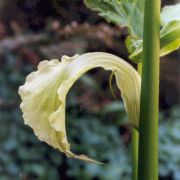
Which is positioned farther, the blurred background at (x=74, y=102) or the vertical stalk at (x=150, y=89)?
the blurred background at (x=74, y=102)

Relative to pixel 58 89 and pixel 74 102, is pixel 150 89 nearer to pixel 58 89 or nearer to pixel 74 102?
pixel 58 89

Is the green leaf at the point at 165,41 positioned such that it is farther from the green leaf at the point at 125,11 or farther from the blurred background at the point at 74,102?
the blurred background at the point at 74,102

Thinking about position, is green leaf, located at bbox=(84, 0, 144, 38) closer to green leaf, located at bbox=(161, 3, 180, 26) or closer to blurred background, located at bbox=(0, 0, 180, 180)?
green leaf, located at bbox=(161, 3, 180, 26)

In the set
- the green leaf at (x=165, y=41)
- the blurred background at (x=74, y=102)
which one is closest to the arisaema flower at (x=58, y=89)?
the green leaf at (x=165, y=41)

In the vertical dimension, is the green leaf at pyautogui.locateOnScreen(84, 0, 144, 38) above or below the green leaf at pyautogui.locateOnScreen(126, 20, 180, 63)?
above

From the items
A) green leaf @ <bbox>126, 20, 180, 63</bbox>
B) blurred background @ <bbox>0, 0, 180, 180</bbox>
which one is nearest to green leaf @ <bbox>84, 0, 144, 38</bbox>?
green leaf @ <bbox>126, 20, 180, 63</bbox>

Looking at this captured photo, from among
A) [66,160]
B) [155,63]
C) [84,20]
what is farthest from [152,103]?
[84,20]

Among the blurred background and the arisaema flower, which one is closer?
the arisaema flower
